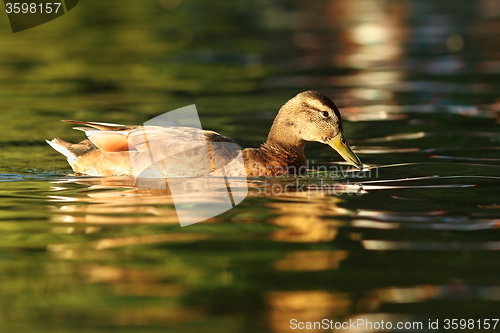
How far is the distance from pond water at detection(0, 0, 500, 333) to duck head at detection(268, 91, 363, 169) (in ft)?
1.35

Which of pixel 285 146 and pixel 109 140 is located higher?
pixel 109 140

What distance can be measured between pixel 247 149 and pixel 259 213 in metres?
1.79

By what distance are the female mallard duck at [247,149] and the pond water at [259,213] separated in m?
0.28

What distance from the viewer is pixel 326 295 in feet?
15.9

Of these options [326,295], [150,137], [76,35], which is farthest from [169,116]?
[76,35]

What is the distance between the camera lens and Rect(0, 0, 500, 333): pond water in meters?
4.73

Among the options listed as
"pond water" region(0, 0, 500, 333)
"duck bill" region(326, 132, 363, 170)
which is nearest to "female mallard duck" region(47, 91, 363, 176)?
"duck bill" region(326, 132, 363, 170)

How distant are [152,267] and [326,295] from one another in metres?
1.33

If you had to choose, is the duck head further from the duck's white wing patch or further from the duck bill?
the duck's white wing patch

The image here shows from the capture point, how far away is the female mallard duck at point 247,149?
8.06 m

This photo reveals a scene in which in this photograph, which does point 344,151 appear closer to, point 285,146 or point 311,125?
point 311,125

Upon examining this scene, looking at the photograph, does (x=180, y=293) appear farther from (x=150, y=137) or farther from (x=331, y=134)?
(x=331, y=134)

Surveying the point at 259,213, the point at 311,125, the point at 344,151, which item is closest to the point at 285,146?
the point at 311,125

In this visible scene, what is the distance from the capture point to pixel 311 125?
8.46 m
